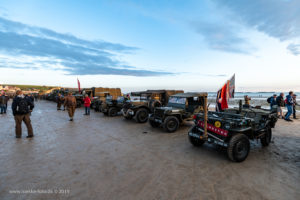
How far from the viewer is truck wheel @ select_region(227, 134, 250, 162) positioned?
394 cm

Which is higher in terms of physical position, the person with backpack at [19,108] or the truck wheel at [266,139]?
the person with backpack at [19,108]

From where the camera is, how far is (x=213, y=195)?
2.76m

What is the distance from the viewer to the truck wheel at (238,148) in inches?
155

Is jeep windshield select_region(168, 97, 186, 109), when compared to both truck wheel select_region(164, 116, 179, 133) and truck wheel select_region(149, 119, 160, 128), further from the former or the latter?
truck wheel select_region(149, 119, 160, 128)

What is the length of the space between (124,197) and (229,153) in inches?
110

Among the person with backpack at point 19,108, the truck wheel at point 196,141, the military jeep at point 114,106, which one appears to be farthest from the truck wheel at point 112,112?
the truck wheel at point 196,141

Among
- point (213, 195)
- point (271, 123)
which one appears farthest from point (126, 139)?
point (271, 123)

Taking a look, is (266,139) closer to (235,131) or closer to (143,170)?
(235,131)

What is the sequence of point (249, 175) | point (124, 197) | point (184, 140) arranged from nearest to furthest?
1. point (124, 197)
2. point (249, 175)
3. point (184, 140)

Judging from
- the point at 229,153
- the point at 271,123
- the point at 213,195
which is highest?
the point at 271,123

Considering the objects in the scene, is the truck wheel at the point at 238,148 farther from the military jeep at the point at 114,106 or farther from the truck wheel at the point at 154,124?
the military jeep at the point at 114,106

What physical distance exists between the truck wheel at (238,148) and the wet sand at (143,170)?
18cm

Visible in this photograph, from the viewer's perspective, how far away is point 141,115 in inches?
368

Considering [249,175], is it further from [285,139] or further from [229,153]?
[285,139]
